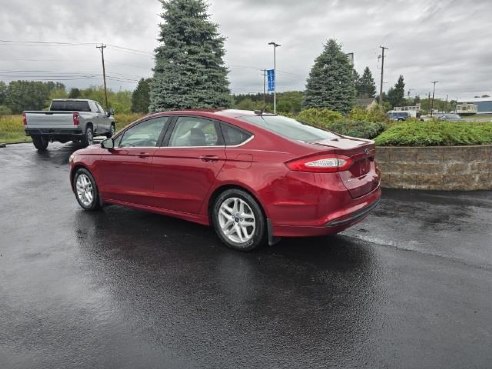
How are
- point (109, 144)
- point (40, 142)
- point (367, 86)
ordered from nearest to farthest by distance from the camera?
point (109, 144) → point (40, 142) → point (367, 86)

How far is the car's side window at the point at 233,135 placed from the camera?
4.37 m

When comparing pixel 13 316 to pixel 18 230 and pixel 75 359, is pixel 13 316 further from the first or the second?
pixel 18 230

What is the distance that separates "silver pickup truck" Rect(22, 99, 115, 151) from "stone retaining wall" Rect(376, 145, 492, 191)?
10.8m

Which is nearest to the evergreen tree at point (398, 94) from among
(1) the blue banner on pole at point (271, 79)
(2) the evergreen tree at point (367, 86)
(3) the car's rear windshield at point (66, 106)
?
(2) the evergreen tree at point (367, 86)

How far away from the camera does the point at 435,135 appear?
7.76 metres

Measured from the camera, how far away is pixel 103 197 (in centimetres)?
589

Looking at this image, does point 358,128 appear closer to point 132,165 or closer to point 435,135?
point 435,135

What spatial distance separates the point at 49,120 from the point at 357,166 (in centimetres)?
1253

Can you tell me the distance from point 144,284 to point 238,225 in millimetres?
1206

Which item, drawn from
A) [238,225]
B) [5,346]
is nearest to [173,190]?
[238,225]

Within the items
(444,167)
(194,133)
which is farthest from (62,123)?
(444,167)

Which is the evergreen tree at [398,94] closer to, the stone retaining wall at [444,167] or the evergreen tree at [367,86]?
the evergreen tree at [367,86]

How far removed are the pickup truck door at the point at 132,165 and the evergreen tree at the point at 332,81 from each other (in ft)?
71.0

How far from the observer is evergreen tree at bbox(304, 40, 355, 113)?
84.7 feet
